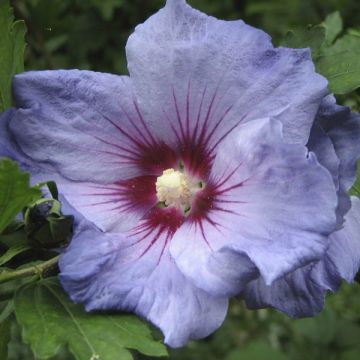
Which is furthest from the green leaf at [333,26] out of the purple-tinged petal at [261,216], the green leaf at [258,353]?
the green leaf at [258,353]

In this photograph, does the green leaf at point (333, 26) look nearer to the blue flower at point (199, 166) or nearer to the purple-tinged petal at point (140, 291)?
the blue flower at point (199, 166)

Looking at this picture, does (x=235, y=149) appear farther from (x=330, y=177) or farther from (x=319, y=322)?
(x=319, y=322)

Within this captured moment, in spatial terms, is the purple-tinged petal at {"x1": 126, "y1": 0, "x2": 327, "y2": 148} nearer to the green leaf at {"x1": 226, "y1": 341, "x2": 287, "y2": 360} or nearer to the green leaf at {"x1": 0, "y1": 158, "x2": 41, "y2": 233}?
the green leaf at {"x1": 0, "y1": 158, "x2": 41, "y2": 233}

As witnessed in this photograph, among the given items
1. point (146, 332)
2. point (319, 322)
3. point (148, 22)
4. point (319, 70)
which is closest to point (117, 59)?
point (319, 322)

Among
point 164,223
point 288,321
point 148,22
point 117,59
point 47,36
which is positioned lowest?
point 288,321

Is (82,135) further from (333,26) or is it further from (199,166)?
(333,26)

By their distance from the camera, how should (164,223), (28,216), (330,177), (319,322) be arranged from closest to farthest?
1. (330,177)
2. (28,216)
3. (164,223)
4. (319,322)

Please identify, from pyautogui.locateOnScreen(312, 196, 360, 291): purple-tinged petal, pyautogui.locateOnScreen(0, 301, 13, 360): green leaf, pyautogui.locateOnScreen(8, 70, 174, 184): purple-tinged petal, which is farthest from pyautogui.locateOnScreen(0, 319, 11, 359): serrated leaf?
pyautogui.locateOnScreen(312, 196, 360, 291): purple-tinged petal
